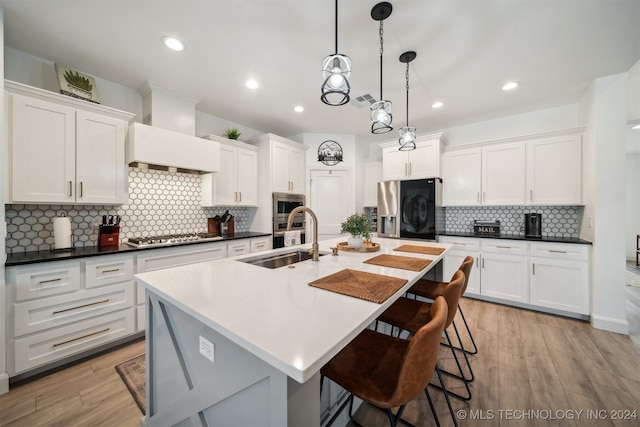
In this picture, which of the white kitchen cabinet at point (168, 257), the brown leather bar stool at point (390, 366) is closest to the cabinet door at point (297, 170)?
the white kitchen cabinet at point (168, 257)

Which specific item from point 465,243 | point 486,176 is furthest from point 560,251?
point 486,176

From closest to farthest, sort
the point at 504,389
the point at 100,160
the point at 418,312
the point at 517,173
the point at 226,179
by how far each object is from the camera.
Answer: the point at 418,312 < the point at 504,389 < the point at 100,160 < the point at 517,173 < the point at 226,179

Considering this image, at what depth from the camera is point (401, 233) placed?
3.89 m

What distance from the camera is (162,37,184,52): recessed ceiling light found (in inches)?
79.6

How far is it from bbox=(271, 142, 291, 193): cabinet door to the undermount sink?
6.43 ft

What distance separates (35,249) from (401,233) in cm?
420

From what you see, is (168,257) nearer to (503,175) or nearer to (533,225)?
(503,175)

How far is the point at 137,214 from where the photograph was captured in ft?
9.35

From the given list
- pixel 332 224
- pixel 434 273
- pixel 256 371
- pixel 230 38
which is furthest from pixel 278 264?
pixel 332 224

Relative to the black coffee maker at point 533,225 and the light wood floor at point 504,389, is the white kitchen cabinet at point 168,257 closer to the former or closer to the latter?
the light wood floor at point 504,389

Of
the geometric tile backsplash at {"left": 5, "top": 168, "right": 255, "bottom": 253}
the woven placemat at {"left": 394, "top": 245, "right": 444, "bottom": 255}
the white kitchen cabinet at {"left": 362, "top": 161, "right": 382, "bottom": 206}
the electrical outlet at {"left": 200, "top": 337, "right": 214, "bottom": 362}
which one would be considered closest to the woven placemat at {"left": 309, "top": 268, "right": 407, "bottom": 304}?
the electrical outlet at {"left": 200, "top": 337, "right": 214, "bottom": 362}

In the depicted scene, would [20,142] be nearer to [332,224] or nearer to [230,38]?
[230,38]

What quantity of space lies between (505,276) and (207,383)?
366cm

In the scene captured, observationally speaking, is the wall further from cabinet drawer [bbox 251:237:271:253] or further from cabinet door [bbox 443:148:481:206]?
cabinet drawer [bbox 251:237:271:253]
